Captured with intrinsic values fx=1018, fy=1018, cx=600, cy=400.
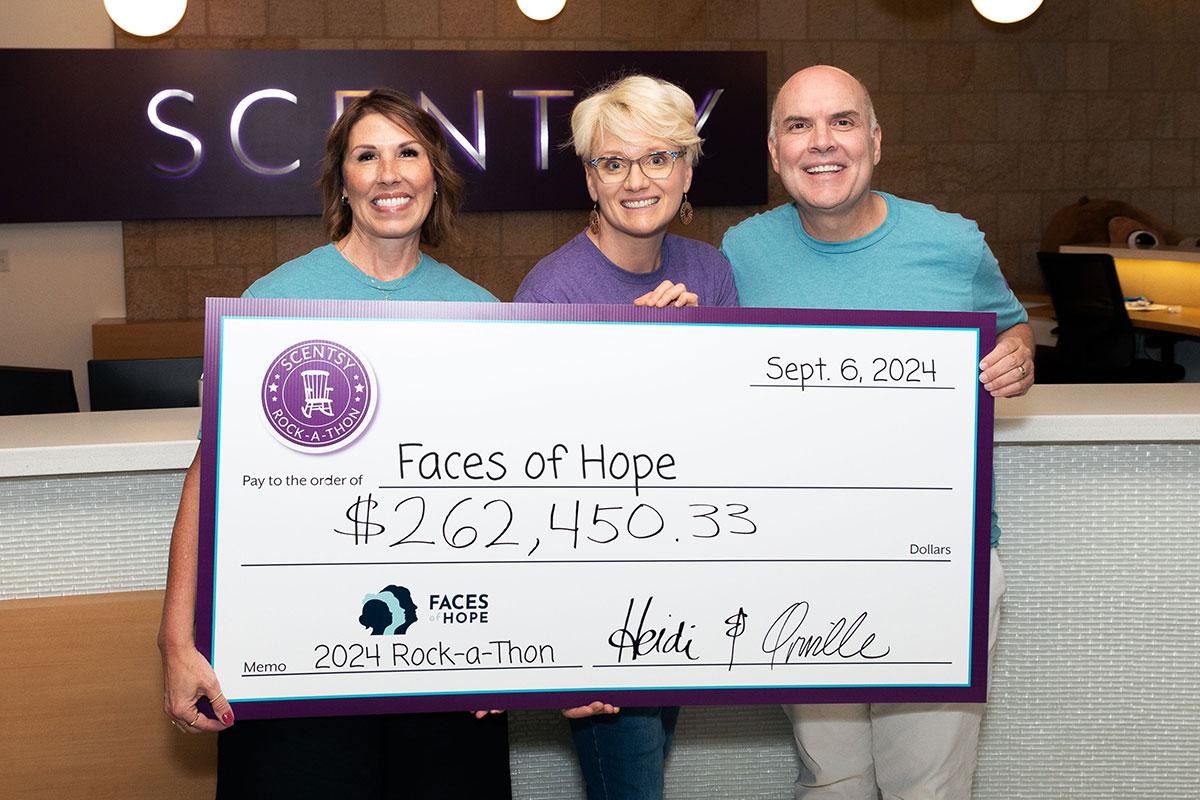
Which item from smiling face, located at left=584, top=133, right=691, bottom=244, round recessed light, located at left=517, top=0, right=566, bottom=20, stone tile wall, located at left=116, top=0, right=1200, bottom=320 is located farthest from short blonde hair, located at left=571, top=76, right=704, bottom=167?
stone tile wall, located at left=116, top=0, right=1200, bottom=320

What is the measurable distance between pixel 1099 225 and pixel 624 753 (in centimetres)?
629

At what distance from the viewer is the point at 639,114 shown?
1554 millimetres

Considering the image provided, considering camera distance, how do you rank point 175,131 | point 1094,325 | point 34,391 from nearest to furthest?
point 34,391 → point 1094,325 → point 175,131

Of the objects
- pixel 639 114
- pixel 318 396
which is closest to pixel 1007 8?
pixel 639 114

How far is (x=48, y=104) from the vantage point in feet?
18.0

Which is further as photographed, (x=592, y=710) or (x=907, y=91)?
(x=907, y=91)

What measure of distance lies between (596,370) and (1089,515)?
1118 mm

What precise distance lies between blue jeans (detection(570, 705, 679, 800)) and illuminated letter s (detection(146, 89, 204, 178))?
5.02m

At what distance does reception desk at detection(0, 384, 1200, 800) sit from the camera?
5.68 ft

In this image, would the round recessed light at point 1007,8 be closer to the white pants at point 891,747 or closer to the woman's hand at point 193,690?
the white pants at point 891,747

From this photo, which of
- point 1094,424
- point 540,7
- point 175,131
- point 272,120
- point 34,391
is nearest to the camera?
point 1094,424

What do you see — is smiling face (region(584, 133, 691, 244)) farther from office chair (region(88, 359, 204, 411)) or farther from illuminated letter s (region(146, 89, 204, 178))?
illuminated letter s (region(146, 89, 204, 178))

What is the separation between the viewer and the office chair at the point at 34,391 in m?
2.65
